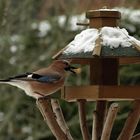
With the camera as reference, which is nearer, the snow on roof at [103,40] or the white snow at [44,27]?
the snow on roof at [103,40]

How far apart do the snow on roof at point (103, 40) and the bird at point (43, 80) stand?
0.40 feet

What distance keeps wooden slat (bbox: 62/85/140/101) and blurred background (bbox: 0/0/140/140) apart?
11.6ft

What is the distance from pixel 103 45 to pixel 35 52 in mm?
4389

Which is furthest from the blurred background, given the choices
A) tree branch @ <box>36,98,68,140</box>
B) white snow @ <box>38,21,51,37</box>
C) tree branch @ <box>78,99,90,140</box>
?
tree branch @ <box>36,98,68,140</box>

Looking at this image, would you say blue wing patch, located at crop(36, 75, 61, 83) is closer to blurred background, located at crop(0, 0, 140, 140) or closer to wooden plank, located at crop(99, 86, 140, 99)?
wooden plank, located at crop(99, 86, 140, 99)

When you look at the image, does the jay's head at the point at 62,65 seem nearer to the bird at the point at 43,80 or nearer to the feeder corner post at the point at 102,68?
the bird at the point at 43,80

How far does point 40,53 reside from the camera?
7168mm

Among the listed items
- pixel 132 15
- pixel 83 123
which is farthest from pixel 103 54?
pixel 132 15

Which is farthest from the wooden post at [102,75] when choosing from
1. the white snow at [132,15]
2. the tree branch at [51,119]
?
the white snow at [132,15]

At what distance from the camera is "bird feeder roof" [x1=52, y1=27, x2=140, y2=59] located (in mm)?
2895

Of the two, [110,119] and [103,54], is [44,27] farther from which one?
[110,119]

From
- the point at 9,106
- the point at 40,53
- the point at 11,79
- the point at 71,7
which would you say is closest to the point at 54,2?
the point at 71,7

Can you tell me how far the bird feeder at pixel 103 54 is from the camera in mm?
2895

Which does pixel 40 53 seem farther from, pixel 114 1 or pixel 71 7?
pixel 114 1
